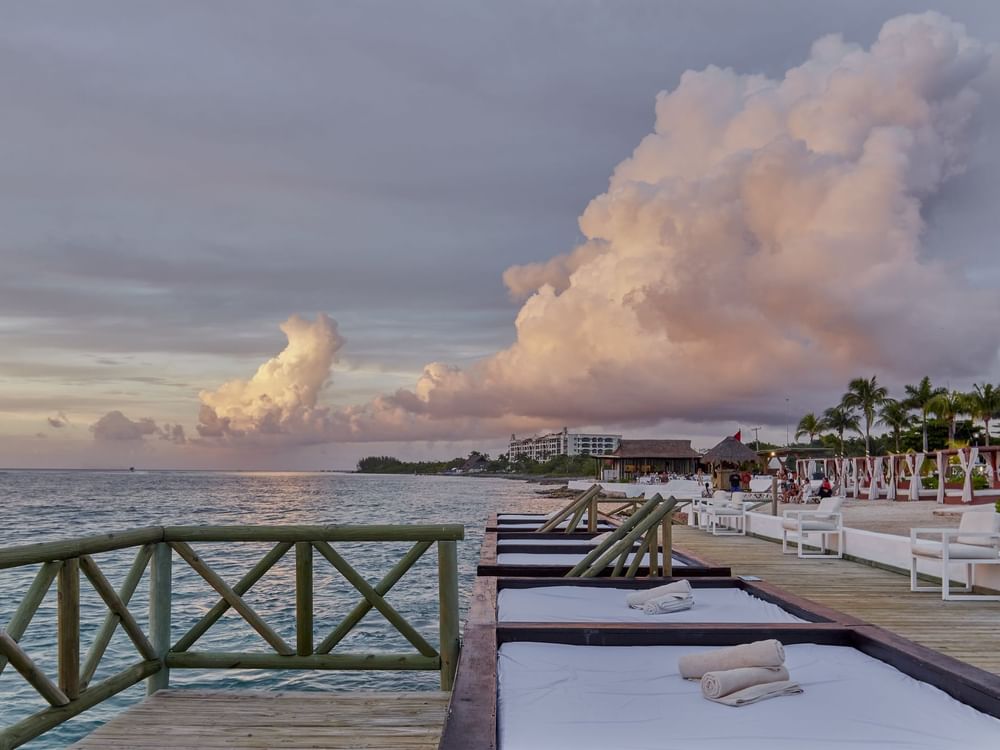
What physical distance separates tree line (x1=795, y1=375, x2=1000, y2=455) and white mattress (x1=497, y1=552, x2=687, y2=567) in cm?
5037

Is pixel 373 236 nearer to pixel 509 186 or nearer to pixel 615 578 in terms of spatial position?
pixel 509 186

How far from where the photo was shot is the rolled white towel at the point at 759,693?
Answer: 3.04m

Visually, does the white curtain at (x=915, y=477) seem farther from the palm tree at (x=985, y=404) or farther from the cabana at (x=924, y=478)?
the palm tree at (x=985, y=404)

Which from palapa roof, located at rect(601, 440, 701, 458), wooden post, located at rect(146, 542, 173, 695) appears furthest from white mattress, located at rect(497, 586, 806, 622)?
palapa roof, located at rect(601, 440, 701, 458)

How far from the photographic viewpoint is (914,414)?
204 feet

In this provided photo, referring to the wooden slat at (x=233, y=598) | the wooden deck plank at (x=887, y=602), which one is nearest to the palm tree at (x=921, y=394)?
the wooden deck plank at (x=887, y=602)

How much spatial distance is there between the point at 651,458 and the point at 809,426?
21.4 meters

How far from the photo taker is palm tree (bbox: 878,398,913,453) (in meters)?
62.5

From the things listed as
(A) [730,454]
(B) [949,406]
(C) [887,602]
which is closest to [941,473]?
(C) [887,602]

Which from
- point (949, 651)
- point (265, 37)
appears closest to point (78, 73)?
point (265, 37)

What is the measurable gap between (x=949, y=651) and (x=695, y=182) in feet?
54.2

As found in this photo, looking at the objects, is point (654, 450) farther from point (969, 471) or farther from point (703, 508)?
point (703, 508)

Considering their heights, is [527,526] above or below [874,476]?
below

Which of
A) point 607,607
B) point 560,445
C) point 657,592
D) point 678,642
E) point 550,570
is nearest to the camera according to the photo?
point 678,642
